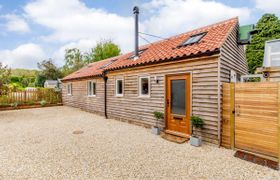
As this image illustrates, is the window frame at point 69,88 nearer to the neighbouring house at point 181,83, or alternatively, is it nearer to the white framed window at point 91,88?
the white framed window at point 91,88

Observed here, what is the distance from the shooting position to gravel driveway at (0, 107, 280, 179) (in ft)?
12.3

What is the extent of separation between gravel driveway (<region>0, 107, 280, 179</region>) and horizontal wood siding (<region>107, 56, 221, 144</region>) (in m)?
1.05

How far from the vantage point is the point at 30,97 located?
646 inches

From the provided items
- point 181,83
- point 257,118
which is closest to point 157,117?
point 181,83

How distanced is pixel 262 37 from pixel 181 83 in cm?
1537

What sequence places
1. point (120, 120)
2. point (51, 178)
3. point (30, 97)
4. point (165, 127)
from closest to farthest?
1. point (51, 178)
2. point (165, 127)
3. point (120, 120)
4. point (30, 97)

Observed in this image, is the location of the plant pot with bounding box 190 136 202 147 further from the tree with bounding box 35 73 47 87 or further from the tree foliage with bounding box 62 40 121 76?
the tree with bounding box 35 73 47 87

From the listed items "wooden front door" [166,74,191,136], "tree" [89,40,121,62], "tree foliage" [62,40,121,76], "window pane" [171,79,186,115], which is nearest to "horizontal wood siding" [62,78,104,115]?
"wooden front door" [166,74,191,136]

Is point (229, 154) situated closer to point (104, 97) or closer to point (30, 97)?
point (104, 97)

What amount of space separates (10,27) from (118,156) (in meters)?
20.5

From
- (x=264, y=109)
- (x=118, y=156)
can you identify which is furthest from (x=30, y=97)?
(x=264, y=109)

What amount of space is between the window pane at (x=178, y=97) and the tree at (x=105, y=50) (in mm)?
24986

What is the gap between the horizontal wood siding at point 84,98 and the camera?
11367mm

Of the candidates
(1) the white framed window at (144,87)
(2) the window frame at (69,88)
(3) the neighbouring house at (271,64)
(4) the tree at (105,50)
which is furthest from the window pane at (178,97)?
(4) the tree at (105,50)
